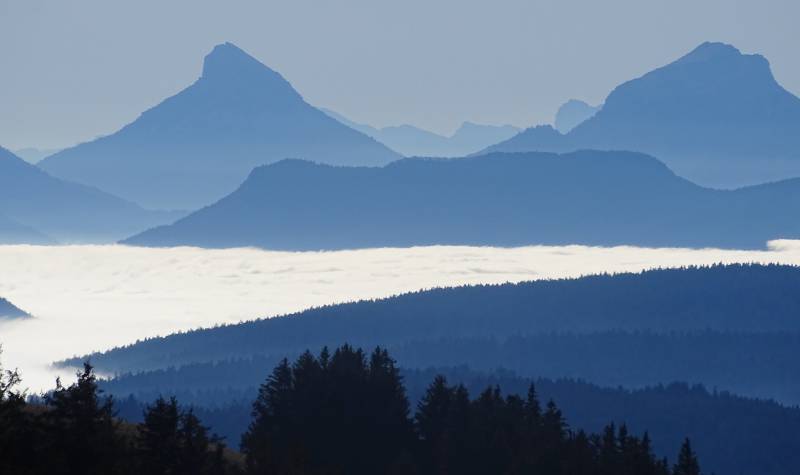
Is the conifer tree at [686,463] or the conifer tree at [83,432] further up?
the conifer tree at [686,463]

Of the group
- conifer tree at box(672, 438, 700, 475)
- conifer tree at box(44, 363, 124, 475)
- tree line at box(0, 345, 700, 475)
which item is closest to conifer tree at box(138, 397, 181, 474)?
conifer tree at box(44, 363, 124, 475)

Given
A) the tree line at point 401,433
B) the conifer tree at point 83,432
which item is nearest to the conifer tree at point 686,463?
the tree line at point 401,433

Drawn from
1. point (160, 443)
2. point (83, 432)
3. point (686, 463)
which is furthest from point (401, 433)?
point (83, 432)

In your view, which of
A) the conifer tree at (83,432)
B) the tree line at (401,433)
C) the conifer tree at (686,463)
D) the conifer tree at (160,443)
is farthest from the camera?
the conifer tree at (686,463)

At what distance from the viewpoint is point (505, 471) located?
4154 inches

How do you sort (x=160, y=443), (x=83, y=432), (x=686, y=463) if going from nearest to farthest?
(x=83, y=432), (x=160, y=443), (x=686, y=463)

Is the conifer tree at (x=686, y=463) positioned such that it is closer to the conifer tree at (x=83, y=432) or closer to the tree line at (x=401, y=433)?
the tree line at (x=401, y=433)

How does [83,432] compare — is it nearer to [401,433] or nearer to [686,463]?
[686,463]

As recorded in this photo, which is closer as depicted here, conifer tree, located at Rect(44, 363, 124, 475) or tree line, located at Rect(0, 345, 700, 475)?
conifer tree, located at Rect(44, 363, 124, 475)

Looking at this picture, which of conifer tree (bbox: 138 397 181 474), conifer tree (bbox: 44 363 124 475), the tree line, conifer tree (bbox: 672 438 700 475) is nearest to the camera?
conifer tree (bbox: 44 363 124 475)

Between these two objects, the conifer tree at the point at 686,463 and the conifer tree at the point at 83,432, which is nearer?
the conifer tree at the point at 83,432

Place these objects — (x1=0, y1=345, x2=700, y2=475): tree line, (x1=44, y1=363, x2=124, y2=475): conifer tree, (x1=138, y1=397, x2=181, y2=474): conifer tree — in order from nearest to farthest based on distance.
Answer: (x1=44, y1=363, x2=124, y2=475): conifer tree < (x1=138, y1=397, x2=181, y2=474): conifer tree < (x1=0, y1=345, x2=700, y2=475): tree line

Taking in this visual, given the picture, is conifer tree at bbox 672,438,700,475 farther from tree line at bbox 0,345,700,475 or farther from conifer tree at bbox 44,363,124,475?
conifer tree at bbox 44,363,124,475

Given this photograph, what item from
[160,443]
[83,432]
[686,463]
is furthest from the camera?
[686,463]
